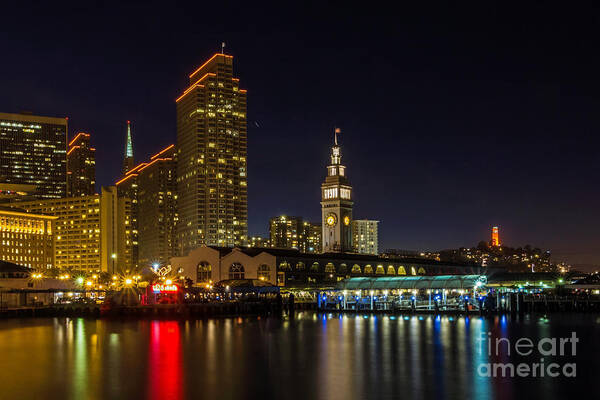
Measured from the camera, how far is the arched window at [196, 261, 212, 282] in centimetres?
14150

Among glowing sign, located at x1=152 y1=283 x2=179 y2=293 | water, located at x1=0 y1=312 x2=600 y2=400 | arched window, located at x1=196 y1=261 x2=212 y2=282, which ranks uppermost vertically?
arched window, located at x1=196 y1=261 x2=212 y2=282

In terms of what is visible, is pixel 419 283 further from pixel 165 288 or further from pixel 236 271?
pixel 236 271

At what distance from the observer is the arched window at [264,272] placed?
134 m

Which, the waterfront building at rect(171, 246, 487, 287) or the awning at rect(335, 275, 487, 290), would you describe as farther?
the waterfront building at rect(171, 246, 487, 287)

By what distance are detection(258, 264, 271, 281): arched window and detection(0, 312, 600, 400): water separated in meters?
51.0

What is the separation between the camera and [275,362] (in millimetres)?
49938

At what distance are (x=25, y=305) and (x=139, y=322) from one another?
47101mm

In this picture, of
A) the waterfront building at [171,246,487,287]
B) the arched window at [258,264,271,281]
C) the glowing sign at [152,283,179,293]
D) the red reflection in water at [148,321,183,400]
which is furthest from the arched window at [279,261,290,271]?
the red reflection in water at [148,321,183,400]

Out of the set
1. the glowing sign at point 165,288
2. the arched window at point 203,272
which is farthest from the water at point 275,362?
the arched window at point 203,272

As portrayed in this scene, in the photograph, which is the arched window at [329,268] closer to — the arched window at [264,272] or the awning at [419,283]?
the arched window at [264,272]

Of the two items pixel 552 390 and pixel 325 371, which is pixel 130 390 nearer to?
pixel 325 371

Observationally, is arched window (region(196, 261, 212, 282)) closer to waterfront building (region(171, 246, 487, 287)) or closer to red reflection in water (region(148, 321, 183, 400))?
waterfront building (region(171, 246, 487, 287))

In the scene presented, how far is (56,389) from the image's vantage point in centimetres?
4000

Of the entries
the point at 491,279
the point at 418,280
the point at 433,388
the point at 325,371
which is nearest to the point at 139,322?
the point at 418,280
